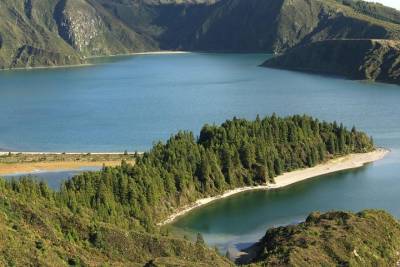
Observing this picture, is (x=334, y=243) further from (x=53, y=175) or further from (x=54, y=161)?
(x=54, y=161)

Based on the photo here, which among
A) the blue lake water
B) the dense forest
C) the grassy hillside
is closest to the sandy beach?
the dense forest

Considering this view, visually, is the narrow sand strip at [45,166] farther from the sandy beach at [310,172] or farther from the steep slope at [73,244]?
the steep slope at [73,244]

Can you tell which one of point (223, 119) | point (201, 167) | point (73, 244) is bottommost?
point (201, 167)

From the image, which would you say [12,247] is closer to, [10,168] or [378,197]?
[378,197]

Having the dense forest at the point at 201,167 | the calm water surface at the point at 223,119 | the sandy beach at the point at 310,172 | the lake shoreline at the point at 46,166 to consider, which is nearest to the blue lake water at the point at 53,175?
the lake shoreline at the point at 46,166

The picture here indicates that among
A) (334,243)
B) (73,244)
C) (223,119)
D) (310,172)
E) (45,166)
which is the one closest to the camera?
(73,244)

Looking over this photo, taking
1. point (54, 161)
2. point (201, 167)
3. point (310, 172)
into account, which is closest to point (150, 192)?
point (201, 167)

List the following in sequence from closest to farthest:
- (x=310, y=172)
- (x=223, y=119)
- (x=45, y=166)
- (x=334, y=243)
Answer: (x=334, y=243) < (x=310, y=172) < (x=45, y=166) < (x=223, y=119)

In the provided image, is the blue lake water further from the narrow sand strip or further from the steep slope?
the steep slope
